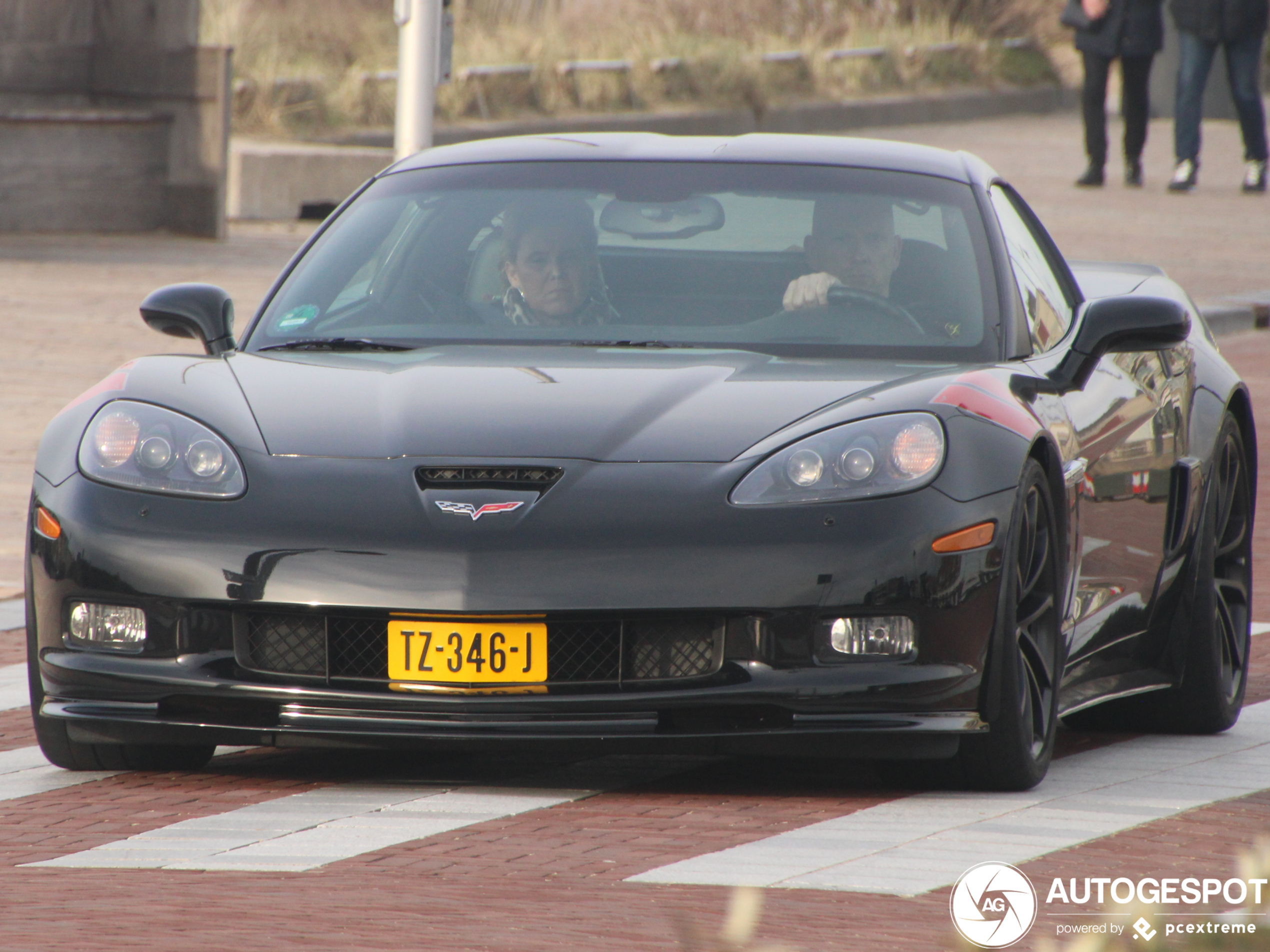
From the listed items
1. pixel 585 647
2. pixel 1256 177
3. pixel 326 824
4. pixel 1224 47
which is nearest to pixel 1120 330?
pixel 585 647

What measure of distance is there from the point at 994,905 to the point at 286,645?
5.04ft

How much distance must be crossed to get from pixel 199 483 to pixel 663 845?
1.16m

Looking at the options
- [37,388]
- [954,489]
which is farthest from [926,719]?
[37,388]

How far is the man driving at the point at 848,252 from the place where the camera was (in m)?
5.93

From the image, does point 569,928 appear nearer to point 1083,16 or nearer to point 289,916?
point 289,916

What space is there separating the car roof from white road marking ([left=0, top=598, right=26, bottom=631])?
6.39 ft

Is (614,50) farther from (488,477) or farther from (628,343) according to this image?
(488,477)

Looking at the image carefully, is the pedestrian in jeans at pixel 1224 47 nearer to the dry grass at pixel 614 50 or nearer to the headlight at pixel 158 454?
the dry grass at pixel 614 50

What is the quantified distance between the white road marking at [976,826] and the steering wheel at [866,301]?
1.05 metres

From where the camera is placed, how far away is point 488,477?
16.1ft

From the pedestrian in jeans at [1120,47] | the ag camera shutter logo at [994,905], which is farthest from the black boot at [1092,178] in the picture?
the ag camera shutter logo at [994,905]

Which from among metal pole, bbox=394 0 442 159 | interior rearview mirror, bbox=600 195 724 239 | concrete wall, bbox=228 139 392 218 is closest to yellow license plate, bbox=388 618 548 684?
interior rearview mirror, bbox=600 195 724 239

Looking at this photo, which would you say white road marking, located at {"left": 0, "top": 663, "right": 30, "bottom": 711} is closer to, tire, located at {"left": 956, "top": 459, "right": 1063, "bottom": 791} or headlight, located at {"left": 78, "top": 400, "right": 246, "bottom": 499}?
headlight, located at {"left": 78, "top": 400, "right": 246, "bottom": 499}

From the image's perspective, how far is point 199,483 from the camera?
16.4 feet
